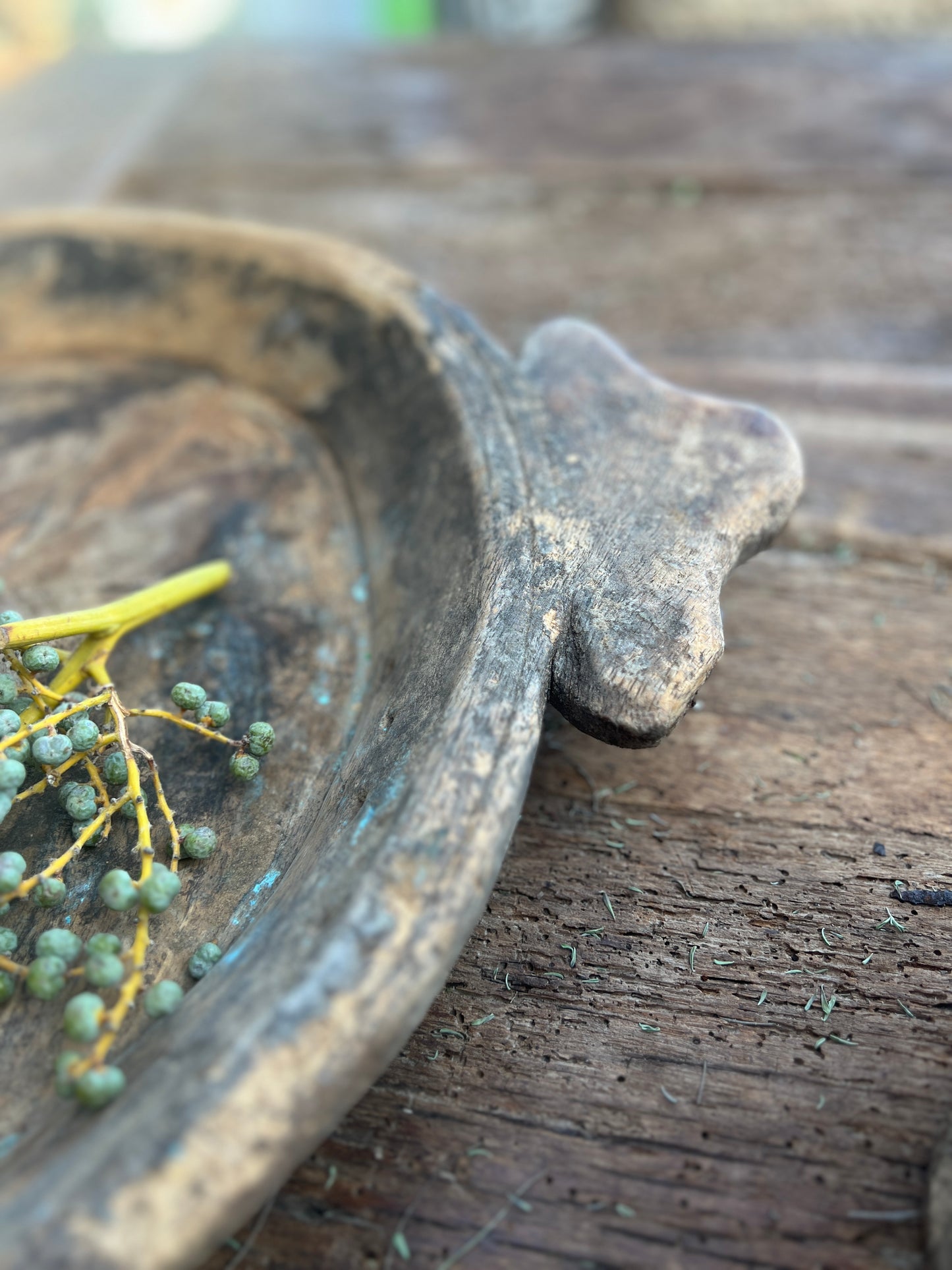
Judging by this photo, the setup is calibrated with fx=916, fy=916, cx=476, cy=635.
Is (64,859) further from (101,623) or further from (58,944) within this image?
(101,623)

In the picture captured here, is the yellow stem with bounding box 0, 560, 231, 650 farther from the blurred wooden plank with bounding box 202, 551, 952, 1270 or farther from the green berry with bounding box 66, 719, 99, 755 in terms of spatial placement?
the blurred wooden plank with bounding box 202, 551, 952, 1270

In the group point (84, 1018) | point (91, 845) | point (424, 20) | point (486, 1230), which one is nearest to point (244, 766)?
point (91, 845)

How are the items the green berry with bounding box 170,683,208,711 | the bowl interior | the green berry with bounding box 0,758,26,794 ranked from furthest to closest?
the green berry with bounding box 170,683,208,711, the green berry with bounding box 0,758,26,794, the bowl interior

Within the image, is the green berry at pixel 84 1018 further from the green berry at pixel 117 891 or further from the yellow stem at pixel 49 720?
the yellow stem at pixel 49 720

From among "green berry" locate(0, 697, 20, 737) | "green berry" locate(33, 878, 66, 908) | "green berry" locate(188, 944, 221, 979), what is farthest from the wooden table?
"green berry" locate(0, 697, 20, 737)

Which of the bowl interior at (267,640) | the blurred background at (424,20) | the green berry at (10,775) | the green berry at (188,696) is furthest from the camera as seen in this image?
the blurred background at (424,20)

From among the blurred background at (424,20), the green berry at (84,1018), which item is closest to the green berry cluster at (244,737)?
the green berry at (84,1018)

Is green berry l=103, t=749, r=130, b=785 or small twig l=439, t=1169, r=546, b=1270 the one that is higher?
green berry l=103, t=749, r=130, b=785
